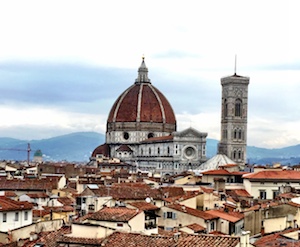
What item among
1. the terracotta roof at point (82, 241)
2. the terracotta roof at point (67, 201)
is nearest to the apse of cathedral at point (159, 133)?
the terracotta roof at point (67, 201)

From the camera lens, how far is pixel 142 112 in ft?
584

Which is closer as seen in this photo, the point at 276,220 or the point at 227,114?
the point at 276,220

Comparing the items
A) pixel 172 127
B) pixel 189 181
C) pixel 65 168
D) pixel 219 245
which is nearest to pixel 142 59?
pixel 172 127

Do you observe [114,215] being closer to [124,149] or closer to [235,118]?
[124,149]

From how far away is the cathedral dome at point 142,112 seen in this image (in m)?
178

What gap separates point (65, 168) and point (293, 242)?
77.7 meters

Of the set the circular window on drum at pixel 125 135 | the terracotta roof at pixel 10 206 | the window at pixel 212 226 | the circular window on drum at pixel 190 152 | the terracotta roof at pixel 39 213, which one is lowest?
the window at pixel 212 226

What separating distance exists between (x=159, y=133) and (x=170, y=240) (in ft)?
525

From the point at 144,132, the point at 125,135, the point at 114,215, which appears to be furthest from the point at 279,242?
the point at 125,135

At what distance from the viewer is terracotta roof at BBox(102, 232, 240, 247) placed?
18.5 meters

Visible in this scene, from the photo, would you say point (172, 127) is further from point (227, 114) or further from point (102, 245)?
point (102, 245)

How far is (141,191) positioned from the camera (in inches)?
1742

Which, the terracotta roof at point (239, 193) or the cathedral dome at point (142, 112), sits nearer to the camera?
the terracotta roof at point (239, 193)

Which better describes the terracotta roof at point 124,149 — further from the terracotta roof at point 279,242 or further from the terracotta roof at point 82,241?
the terracotta roof at point 82,241
